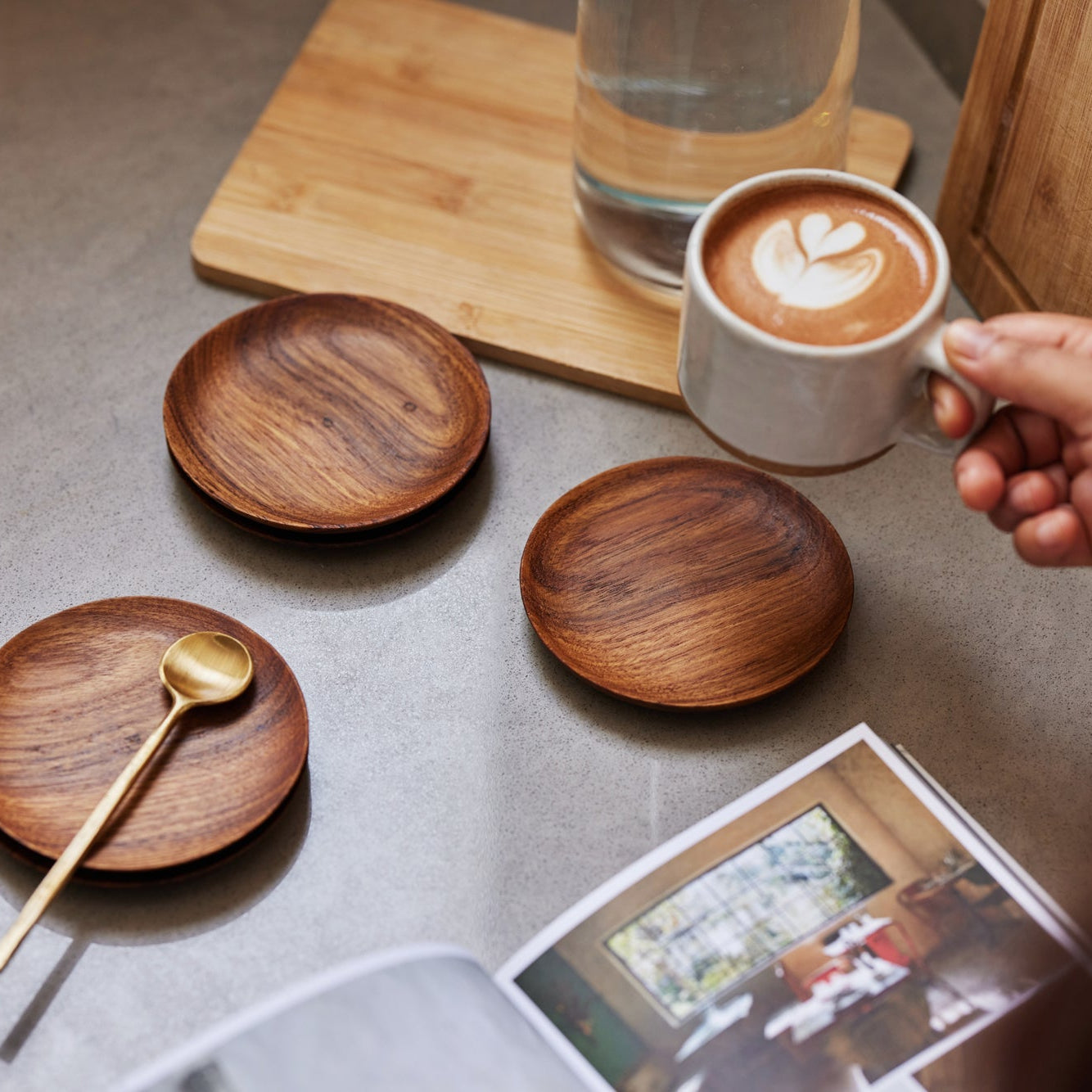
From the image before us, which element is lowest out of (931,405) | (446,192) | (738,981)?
(738,981)

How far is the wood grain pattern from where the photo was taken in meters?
0.71

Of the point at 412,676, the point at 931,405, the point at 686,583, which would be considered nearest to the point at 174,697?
the point at 412,676

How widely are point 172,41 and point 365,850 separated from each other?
73 cm

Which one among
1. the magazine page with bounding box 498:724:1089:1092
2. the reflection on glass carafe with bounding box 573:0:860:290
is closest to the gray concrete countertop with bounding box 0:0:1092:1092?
the magazine page with bounding box 498:724:1089:1092

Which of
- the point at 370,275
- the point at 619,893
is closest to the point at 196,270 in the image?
the point at 370,275

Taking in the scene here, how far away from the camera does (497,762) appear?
651 millimetres

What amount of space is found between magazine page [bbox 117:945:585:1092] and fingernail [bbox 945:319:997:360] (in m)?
0.34

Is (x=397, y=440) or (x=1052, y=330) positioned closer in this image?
(x=1052, y=330)

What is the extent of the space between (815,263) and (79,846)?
1.39 ft

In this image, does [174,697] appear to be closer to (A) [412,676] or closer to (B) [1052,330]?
(A) [412,676]

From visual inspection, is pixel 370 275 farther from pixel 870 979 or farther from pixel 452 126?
pixel 870 979

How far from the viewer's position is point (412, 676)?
682 millimetres

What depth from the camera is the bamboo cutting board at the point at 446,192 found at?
32.6 inches

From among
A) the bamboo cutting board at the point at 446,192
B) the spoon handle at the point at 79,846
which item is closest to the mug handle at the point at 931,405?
the bamboo cutting board at the point at 446,192
